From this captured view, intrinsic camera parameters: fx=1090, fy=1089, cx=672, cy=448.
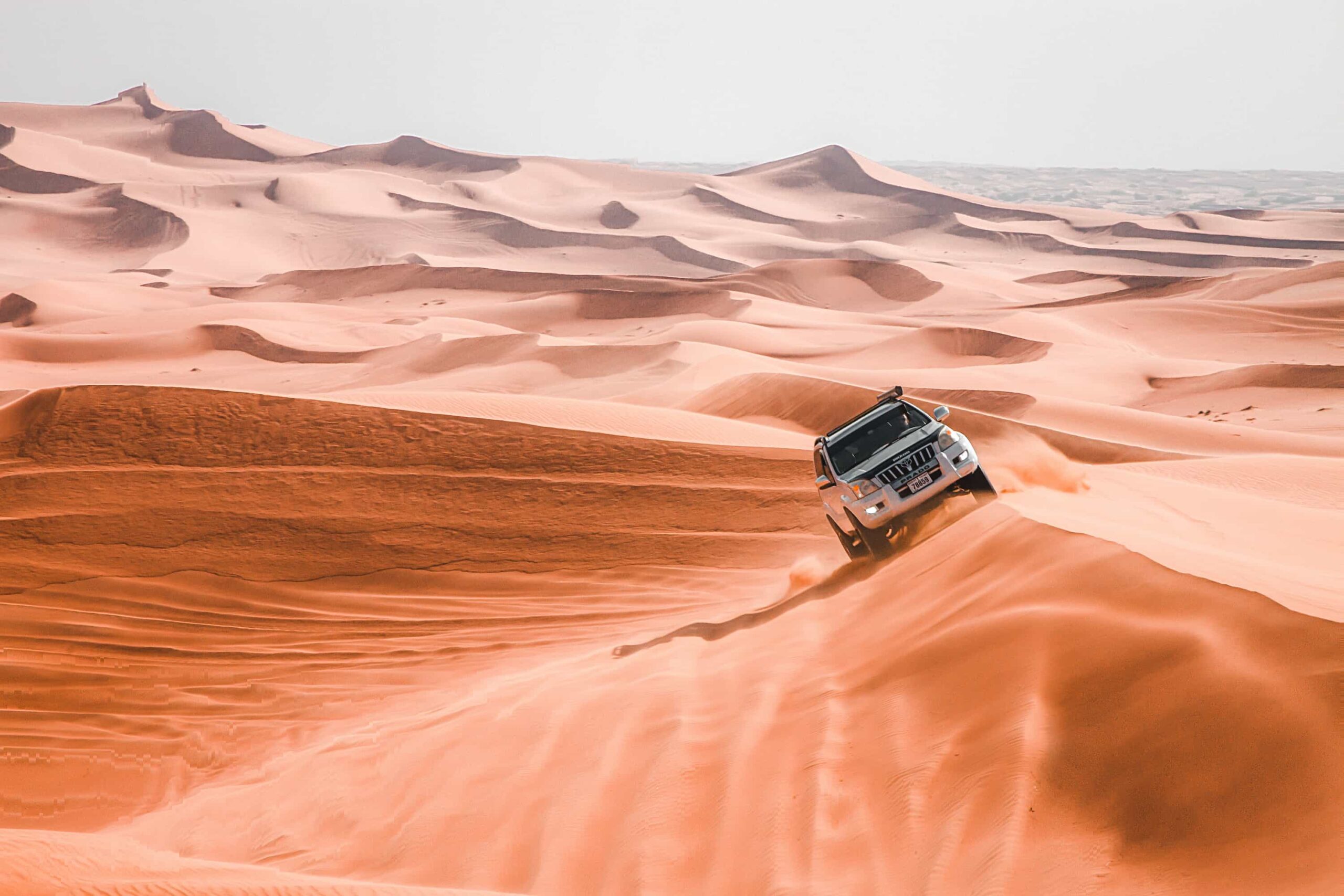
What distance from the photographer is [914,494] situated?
8523 millimetres

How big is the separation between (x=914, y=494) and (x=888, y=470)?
279 mm

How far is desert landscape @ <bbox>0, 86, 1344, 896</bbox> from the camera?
4.59 m

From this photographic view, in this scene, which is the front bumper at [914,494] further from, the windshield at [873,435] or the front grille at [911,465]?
the windshield at [873,435]

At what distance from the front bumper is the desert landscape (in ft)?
1.40

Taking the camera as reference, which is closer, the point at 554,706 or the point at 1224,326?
the point at 554,706

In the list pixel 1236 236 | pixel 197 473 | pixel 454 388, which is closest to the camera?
pixel 197 473

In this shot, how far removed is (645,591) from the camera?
11039mm

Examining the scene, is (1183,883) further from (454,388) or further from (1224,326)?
(1224,326)

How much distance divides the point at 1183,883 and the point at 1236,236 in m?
84.4

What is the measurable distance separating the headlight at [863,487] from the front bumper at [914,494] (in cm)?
3

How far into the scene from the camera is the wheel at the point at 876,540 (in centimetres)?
887

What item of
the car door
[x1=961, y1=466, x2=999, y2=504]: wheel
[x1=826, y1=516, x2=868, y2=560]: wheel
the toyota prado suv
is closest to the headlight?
the toyota prado suv

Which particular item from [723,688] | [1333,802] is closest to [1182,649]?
[1333,802]

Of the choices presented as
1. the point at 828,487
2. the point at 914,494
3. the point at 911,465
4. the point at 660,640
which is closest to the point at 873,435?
the point at 828,487
